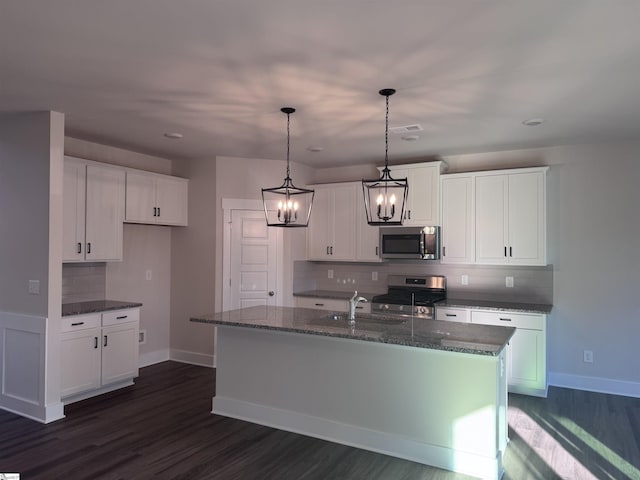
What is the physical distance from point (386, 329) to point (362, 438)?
33.7 inches

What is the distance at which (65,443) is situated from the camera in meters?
3.49

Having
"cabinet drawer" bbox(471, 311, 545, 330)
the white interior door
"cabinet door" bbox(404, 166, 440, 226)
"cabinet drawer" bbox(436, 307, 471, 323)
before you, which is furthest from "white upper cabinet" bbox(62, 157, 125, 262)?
Result: "cabinet drawer" bbox(471, 311, 545, 330)

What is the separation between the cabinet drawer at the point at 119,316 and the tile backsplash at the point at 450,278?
6.77 feet

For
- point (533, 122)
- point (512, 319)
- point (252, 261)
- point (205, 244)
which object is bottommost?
point (512, 319)

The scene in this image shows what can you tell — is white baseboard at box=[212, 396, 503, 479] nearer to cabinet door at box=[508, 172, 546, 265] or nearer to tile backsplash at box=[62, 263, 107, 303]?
tile backsplash at box=[62, 263, 107, 303]

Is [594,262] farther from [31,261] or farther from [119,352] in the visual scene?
[31,261]

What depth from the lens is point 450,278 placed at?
18.6 ft

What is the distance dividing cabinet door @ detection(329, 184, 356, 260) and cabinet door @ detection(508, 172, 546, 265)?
6.37ft

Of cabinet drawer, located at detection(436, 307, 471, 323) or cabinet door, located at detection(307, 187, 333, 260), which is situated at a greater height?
cabinet door, located at detection(307, 187, 333, 260)

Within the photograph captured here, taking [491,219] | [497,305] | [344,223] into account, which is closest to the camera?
[497,305]

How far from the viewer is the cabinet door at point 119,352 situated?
4637 millimetres

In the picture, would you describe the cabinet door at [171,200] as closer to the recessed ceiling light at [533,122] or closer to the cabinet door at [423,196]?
the cabinet door at [423,196]

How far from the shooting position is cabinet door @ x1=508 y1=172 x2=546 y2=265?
4.89 metres

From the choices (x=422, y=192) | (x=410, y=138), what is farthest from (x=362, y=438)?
(x=422, y=192)
